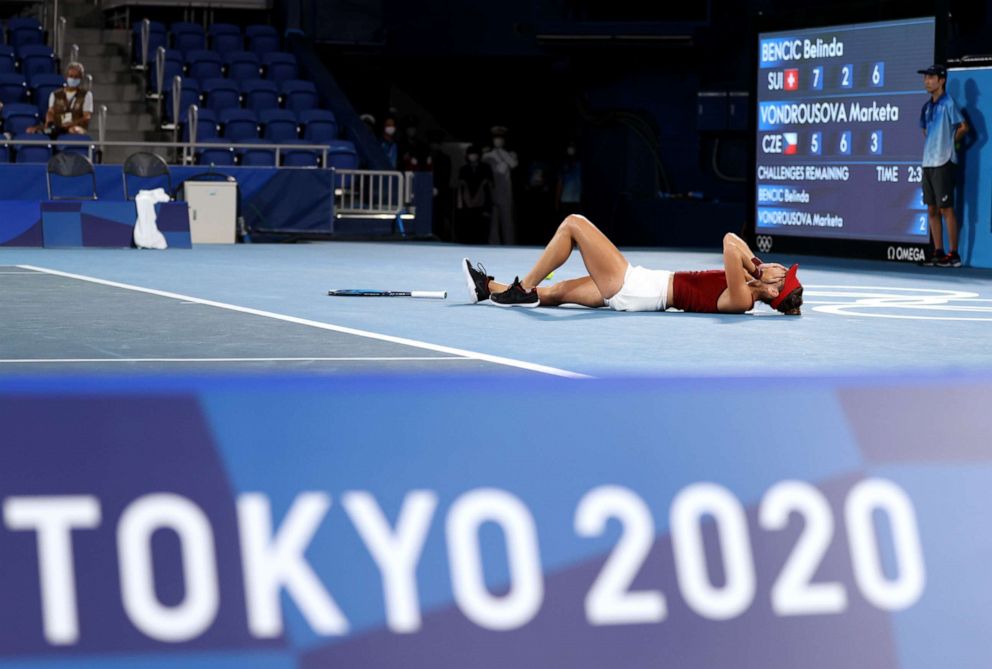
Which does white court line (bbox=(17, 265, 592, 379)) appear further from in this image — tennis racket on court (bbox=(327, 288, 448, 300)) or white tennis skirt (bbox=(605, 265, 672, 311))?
white tennis skirt (bbox=(605, 265, 672, 311))

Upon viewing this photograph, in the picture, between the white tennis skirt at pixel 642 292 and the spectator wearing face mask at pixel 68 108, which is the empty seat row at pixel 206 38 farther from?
the white tennis skirt at pixel 642 292

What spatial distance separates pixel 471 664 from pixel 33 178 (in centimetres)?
1891

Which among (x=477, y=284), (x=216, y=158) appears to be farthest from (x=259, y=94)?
(x=477, y=284)

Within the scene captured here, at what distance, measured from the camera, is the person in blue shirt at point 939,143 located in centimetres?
1684

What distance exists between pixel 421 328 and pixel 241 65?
16.6 m

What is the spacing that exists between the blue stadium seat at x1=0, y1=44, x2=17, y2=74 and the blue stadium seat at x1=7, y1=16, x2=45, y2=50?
2.49 feet

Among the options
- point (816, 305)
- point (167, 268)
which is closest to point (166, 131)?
point (167, 268)

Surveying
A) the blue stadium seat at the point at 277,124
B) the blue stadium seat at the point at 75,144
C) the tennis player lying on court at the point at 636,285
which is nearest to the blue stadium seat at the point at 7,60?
the blue stadium seat at the point at 75,144

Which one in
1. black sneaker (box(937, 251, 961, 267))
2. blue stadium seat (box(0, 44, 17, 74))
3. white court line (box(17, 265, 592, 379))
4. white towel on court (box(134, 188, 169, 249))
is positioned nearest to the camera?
white court line (box(17, 265, 592, 379))

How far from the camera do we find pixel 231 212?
21688 millimetres

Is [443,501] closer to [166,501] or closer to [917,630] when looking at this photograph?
[166,501]

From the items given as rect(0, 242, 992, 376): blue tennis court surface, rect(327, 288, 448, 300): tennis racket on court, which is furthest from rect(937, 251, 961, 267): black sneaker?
rect(327, 288, 448, 300): tennis racket on court

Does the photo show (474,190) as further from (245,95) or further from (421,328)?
(421,328)

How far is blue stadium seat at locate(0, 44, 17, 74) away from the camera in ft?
78.9
